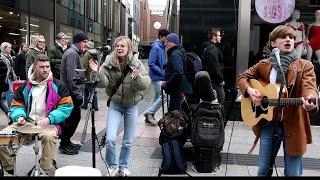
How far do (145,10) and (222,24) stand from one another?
339 feet

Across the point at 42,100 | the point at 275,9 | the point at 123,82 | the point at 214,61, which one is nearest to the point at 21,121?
the point at 42,100

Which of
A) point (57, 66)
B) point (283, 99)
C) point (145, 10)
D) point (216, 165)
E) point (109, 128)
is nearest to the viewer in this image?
point (283, 99)

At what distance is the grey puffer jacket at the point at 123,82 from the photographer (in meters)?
5.17

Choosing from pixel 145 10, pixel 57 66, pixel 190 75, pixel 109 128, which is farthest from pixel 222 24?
pixel 145 10

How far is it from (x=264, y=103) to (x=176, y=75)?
2.96 m

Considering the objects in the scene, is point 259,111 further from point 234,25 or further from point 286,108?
point 234,25

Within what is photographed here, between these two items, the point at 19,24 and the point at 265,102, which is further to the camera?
the point at 19,24

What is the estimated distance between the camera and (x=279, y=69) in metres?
3.68

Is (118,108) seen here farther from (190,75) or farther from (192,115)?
(190,75)

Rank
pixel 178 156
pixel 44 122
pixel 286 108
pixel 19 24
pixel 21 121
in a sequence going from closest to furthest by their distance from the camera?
1. pixel 286 108
2. pixel 21 121
3. pixel 44 122
4. pixel 178 156
5. pixel 19 24

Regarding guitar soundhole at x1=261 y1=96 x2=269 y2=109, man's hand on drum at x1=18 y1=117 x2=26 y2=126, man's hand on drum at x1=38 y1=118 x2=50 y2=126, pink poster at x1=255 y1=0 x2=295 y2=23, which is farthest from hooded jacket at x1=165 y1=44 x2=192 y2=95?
pink poster at x1=255 y1=0 x2=295 y2=23

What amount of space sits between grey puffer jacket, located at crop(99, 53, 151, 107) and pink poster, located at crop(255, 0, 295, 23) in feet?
16.1

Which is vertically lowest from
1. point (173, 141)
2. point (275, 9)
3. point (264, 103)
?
point (173, 141)

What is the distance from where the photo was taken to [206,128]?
5543 mm
